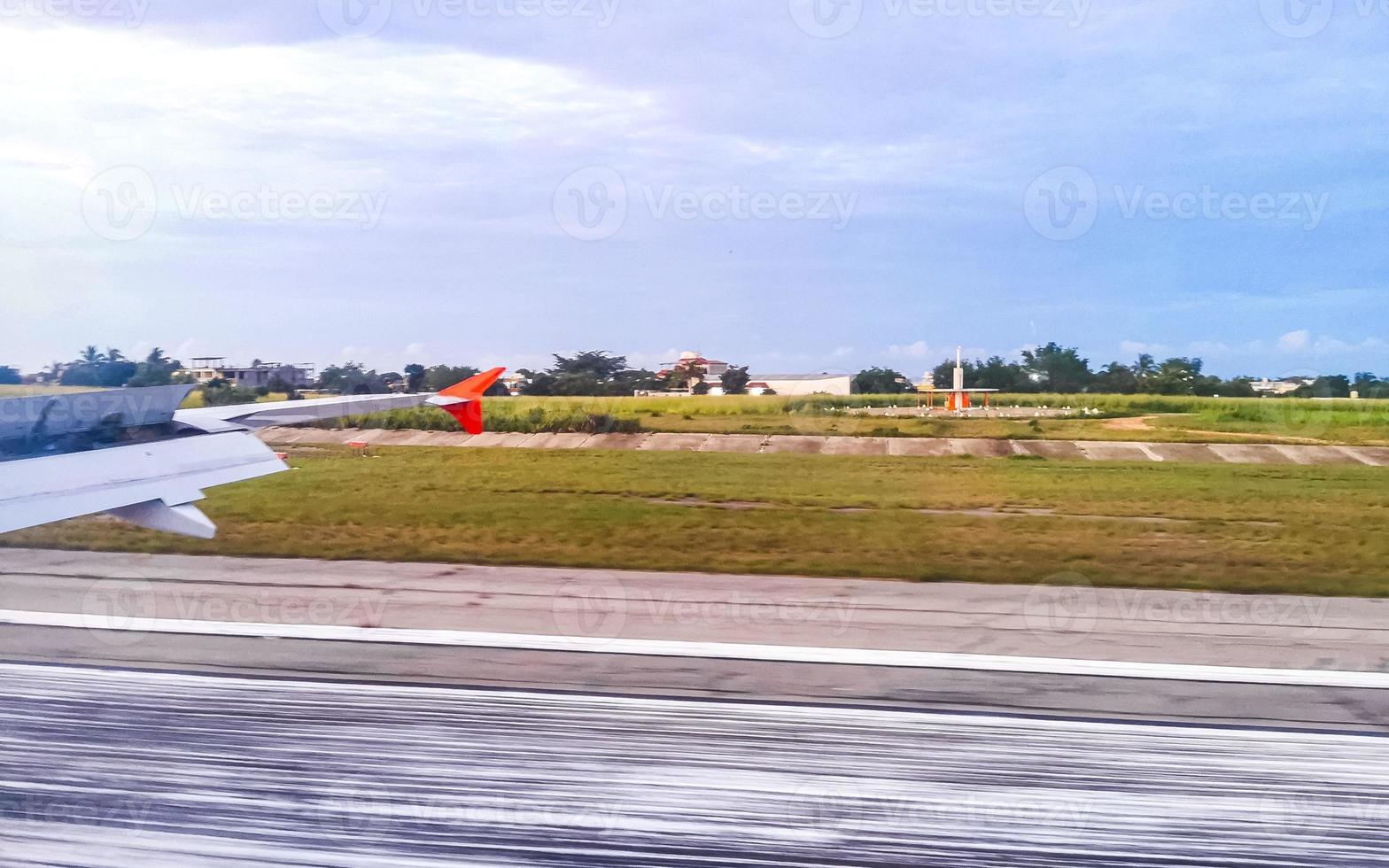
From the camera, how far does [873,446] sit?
10.7 metres

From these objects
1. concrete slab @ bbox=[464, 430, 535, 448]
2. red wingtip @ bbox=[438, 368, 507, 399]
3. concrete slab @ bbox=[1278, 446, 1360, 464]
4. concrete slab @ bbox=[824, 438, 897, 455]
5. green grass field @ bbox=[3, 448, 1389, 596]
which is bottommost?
green grass field @ bbox=[3, 448, 1389, 596]

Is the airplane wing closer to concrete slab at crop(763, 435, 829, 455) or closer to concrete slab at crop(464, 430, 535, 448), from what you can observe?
concrete slab at crop(464, 430, 535, 448)

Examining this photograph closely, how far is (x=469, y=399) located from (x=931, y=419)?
6.28 meters

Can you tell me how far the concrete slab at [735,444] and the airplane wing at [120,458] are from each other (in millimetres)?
6225

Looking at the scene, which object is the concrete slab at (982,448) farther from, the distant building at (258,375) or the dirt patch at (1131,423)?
the distant building at (258,375)

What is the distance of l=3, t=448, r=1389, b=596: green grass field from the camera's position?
903 cm

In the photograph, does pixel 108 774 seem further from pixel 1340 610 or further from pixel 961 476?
pixel 1340 610

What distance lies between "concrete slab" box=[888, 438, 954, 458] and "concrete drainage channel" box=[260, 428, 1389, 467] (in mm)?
10

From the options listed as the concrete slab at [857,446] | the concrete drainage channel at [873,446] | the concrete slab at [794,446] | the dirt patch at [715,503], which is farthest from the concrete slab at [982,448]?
the dirt patch at [715,503]

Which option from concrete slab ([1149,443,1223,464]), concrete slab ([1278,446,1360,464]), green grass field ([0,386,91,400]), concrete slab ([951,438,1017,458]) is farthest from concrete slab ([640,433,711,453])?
concrete slab ([1278,446,1360,464])

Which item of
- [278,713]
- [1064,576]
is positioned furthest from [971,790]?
[1064,576]

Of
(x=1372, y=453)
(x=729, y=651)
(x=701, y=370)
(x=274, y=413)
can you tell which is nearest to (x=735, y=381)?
(x=701, y=370)

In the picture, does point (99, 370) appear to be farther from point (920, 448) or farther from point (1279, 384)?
point (1279, 384)

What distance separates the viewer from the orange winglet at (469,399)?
646 centimetres
